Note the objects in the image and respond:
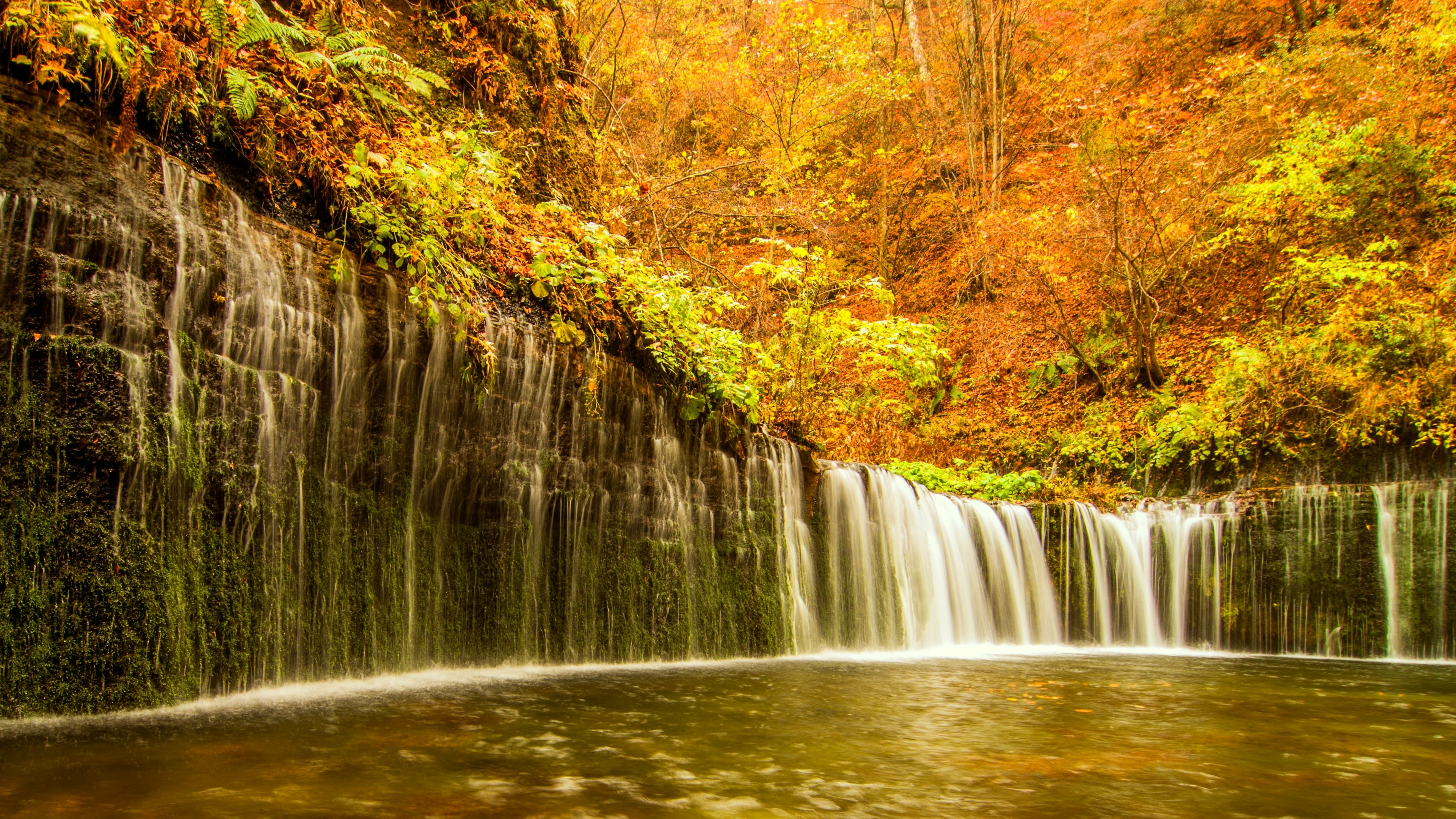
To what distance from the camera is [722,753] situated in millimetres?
3871

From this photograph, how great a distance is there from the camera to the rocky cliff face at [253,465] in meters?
3.93

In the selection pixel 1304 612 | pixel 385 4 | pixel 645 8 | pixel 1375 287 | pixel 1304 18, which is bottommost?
pixel 1304 612

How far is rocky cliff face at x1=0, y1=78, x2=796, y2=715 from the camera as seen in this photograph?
3930 millimetres

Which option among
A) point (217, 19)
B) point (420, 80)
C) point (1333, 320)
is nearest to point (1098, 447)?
point (1333, 320)

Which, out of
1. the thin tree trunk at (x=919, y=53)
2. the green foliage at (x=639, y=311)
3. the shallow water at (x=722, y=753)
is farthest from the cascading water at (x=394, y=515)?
the thin tree trunk at (x=919, y=53)

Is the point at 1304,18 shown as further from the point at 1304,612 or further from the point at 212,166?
the point at 212,166

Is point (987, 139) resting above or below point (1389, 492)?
above

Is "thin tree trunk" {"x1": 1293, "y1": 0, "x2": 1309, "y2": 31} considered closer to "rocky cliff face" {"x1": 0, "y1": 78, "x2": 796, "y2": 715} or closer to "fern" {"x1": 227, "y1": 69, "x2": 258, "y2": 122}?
"rocky cliff face" {"x1": 0, "y1": 78, "x2": 796, "y2": 715}

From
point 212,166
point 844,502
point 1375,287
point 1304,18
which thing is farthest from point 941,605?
point 1304,18

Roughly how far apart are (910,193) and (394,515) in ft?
62.8

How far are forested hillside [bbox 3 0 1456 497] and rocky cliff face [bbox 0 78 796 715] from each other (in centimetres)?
37

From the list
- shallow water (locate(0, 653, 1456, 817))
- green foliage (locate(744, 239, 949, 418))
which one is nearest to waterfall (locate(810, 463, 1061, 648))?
green foliage (locate(744, 239, 949, 418))

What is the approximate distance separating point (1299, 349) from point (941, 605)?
7.13 meters

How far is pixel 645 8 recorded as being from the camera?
20.2 m
